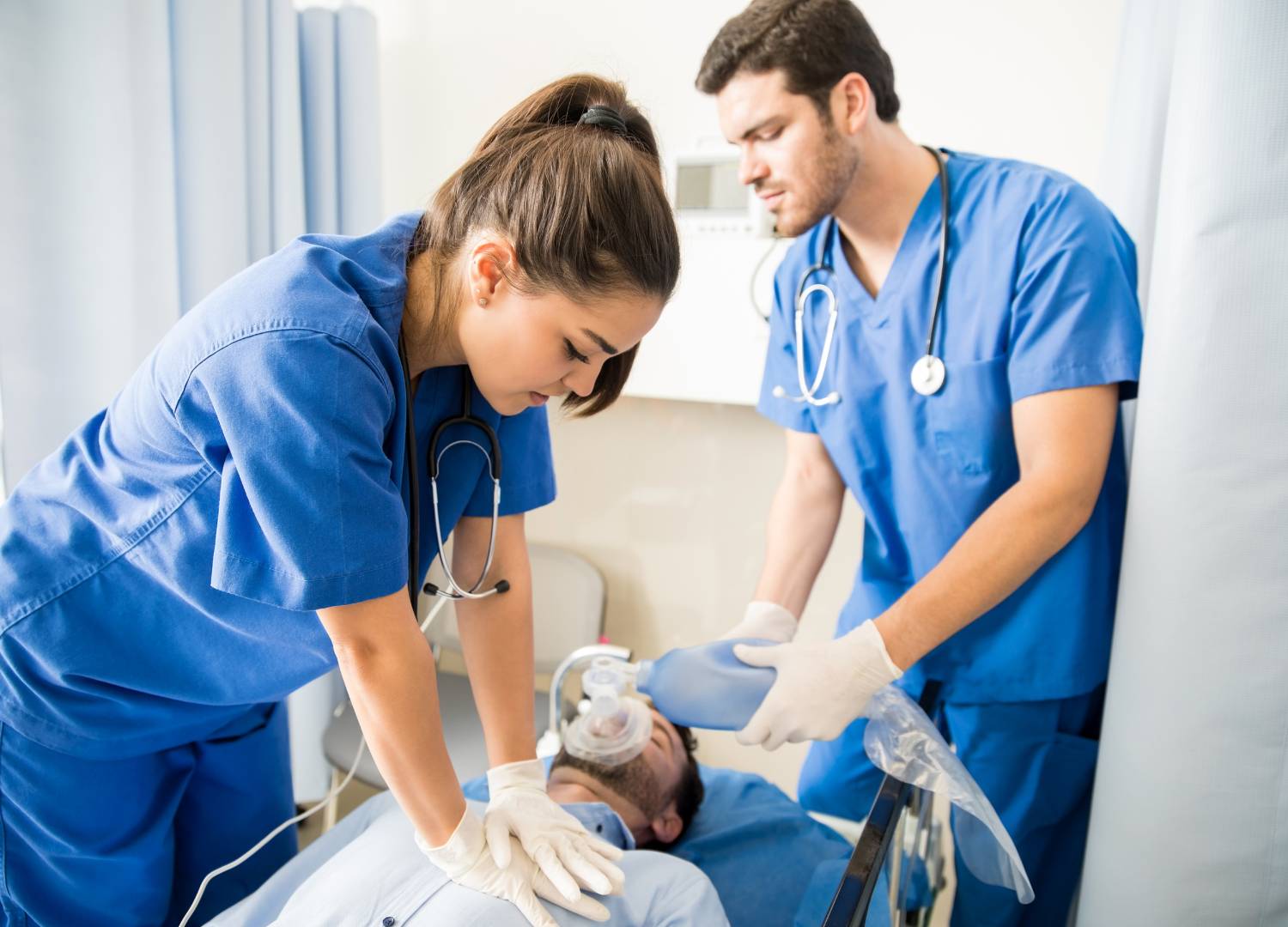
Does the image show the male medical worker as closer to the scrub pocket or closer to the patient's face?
the scrub pocket

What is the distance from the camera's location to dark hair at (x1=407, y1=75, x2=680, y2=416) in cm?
79

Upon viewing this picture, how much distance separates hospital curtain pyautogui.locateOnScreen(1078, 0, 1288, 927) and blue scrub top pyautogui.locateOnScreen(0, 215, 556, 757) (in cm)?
78

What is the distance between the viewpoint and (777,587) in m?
1.52

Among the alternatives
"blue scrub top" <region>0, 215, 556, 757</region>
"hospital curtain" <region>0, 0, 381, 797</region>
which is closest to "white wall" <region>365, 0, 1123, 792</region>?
"hospital curtain" <region>0, 0, 381, 797</region>

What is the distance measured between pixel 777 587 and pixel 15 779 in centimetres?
112

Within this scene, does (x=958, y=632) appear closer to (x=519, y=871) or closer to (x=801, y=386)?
(x=801, y=386)

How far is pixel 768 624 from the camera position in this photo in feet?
4.59

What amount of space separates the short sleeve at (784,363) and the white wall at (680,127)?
2.17ft

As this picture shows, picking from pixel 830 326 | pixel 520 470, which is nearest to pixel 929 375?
pixel 830 326

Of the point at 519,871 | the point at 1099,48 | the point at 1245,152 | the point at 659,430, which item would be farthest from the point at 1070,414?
the point at 659,430

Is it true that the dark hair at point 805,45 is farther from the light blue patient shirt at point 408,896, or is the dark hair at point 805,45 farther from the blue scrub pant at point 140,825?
the blue scrub pant at point 140,825

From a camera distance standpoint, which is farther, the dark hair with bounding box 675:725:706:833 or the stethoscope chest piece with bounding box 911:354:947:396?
the dark hair with bounding box 675:725:706:833

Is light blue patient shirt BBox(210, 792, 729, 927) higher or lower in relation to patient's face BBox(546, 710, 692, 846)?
higher

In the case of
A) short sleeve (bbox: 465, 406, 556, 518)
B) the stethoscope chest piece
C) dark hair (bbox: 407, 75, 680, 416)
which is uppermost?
dark hair (bbox: 407, 75, 680, 416)
